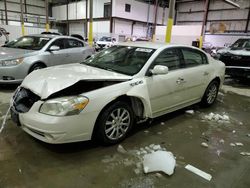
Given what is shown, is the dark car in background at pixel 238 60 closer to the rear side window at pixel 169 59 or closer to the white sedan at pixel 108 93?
the white sedan at pixel 108 93

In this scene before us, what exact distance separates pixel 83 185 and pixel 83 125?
2.08ft

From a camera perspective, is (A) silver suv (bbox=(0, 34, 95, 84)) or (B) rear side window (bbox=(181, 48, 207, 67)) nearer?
(B) rear side window (bbox=(181, 48, 207, 67))

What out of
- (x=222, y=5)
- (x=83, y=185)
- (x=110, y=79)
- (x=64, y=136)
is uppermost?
(x=222, y=5)

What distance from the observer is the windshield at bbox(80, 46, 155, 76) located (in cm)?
304

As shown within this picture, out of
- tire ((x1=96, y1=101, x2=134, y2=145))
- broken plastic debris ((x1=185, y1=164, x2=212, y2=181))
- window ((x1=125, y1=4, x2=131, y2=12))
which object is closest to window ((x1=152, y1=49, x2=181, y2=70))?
tire ((x1=96, y1=101, x2=134, y2=145))

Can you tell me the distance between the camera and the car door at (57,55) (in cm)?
566

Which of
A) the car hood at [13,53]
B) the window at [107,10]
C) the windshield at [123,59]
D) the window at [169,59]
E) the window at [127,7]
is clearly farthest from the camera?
the window at [107,10]

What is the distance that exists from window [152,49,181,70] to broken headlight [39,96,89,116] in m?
1.34

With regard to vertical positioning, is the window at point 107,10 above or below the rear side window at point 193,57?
above

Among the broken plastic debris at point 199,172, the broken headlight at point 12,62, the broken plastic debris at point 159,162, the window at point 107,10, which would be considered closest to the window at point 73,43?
the broken headlight at point 12,62

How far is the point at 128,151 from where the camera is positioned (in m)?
2.67

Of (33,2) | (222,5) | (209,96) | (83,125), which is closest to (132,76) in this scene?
(83,125)

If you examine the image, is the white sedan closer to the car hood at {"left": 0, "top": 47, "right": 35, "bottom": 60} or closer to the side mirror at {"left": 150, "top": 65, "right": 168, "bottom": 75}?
the side mirror at {"left": 150, "top": 65, "right": 168, "bottom": 75}

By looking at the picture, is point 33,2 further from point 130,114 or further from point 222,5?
point 130,114
